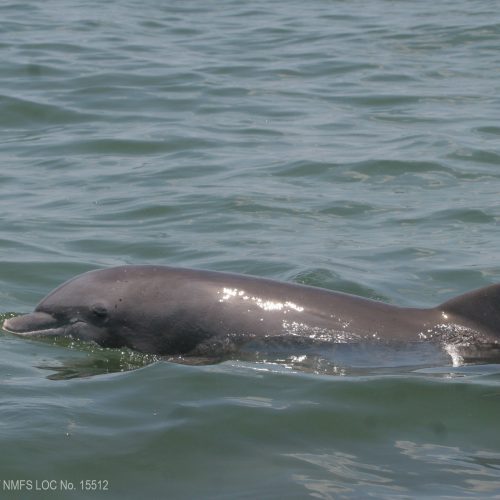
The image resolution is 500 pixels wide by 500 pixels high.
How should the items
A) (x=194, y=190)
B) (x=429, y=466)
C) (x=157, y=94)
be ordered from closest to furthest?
(x=429, y=466)
(x=194, y=190)
(x=157, y=94)

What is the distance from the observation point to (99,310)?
855 centimetres

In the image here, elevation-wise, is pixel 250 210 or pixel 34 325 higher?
pixel 250 210

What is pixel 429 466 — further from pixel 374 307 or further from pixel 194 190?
pixel 194 190

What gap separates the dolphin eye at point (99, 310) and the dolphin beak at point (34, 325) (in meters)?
0.31

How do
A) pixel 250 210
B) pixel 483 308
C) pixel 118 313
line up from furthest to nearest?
pixel 250 210
pixel 118 313
pixel 483 308

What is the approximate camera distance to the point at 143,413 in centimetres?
709

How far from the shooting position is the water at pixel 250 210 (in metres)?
6.50

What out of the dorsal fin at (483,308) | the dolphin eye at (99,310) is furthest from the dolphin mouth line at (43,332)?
the dorsal fin at (483,308)

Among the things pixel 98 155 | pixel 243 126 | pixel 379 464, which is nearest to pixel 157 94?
pixel 243 126

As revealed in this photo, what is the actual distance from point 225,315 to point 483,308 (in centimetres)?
167

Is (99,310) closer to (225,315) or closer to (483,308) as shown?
(225,315)

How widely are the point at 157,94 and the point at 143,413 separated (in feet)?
39.9

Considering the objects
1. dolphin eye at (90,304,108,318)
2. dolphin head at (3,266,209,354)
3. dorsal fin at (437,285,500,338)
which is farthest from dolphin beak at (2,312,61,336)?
dorsal fin at (437,285,500,338)

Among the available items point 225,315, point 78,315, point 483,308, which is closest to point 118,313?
point 78,315
